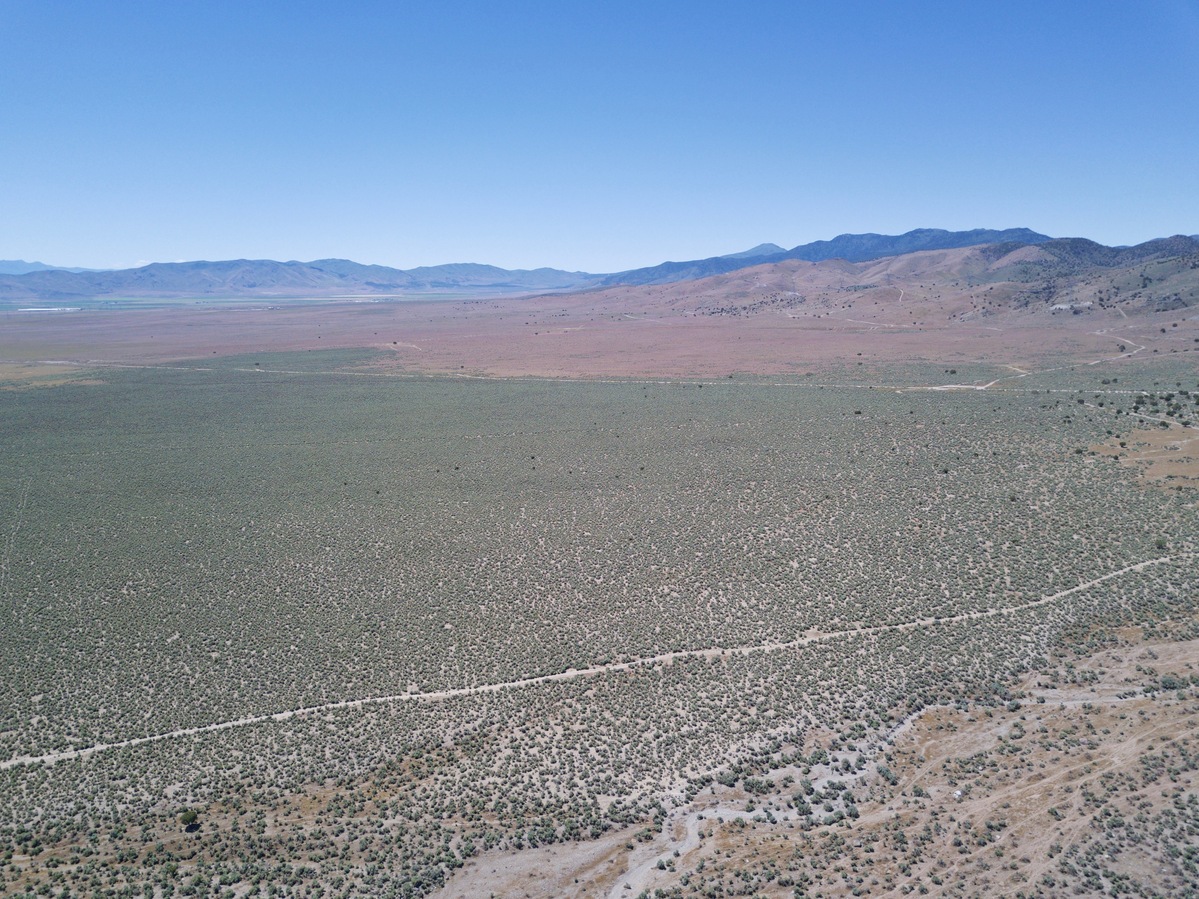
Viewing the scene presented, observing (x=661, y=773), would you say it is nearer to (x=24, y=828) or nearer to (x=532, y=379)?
(x=24, y=828)

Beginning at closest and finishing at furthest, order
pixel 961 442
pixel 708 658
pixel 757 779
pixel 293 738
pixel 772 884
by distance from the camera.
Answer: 1. pixel 772 884
2. pixel 757 779
3. pixel 293 738
4. pixel 708 658
5. pixel 961 442

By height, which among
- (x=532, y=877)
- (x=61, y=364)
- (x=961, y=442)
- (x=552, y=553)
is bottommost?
(x=532, y=877)

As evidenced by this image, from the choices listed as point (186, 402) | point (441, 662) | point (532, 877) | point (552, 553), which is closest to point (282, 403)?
point (186, 402)

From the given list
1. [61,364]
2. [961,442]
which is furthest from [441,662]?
[61,364]

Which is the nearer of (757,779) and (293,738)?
(757,779)

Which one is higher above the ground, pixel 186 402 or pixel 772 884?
pixel 186 402

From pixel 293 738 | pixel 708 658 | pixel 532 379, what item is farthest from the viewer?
pixel 532 379
